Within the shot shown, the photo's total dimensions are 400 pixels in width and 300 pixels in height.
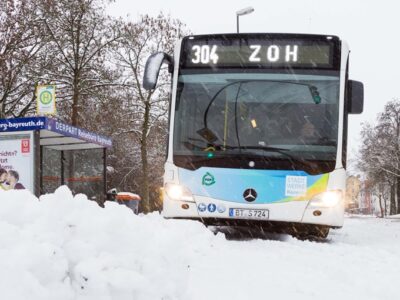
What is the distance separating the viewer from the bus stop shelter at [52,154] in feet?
39.4

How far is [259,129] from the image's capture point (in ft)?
27.1

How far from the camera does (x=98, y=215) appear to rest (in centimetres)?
301

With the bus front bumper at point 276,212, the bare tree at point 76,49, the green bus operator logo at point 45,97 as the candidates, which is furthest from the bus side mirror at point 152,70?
the bare tree at point 76,49

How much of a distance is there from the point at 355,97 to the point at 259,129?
5.39 feet

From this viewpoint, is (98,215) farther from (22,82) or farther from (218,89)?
(22,82)

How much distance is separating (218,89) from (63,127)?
5.36m

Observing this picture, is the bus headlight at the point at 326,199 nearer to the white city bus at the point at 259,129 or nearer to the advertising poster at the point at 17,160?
the white city bus at the point at 259,129

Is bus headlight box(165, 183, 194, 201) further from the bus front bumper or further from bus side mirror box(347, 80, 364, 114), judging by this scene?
bus side mirror box(347, 80, 364, 114)

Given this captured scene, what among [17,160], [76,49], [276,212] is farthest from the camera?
[76,49]

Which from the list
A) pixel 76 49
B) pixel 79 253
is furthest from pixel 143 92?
pixel 79 253

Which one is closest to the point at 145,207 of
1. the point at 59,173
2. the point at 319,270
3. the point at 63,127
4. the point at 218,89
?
the point at 59,173

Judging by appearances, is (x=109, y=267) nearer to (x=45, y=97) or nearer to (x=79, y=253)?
(x=79, y=253)

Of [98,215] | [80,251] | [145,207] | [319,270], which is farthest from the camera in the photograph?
[145,207]

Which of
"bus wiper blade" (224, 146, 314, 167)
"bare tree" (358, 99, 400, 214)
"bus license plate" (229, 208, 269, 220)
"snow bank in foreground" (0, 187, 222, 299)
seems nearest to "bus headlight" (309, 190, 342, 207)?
"bus wiper blade" (224, 146, 314, 167)
